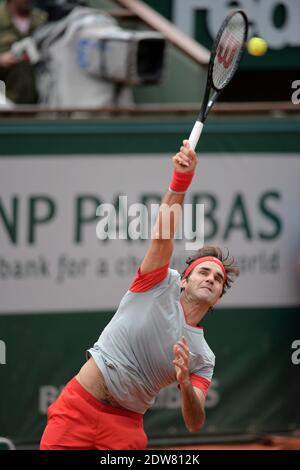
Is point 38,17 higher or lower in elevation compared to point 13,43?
higher

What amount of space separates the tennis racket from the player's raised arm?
0.48 m

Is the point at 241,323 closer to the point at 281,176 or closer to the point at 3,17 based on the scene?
the point at 281,176

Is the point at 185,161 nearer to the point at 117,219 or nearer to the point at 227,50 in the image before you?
the point at 227,50

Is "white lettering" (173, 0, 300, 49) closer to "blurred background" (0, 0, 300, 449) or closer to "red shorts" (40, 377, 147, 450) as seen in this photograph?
"blurred background" (0, 0, 300, 449)

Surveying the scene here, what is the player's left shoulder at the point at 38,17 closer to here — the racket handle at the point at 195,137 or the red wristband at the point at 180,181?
the racket handle at the point at 195,137

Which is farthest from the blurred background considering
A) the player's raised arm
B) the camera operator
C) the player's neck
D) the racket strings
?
the player's raised arm

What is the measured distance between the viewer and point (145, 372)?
223 inches

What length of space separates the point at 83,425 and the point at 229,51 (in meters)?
1.82

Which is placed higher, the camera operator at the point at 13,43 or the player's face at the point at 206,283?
the camera operator at the point at 13,43

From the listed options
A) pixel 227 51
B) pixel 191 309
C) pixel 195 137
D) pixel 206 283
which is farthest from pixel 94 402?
pixel 227 51

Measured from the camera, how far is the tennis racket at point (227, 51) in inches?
227

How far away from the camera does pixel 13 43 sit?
9383 millimetres

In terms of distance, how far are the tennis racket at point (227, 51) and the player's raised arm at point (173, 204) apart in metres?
0.48

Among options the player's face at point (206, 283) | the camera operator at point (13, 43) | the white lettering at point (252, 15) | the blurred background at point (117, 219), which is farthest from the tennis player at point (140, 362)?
the white lettering at point (252, 15)
